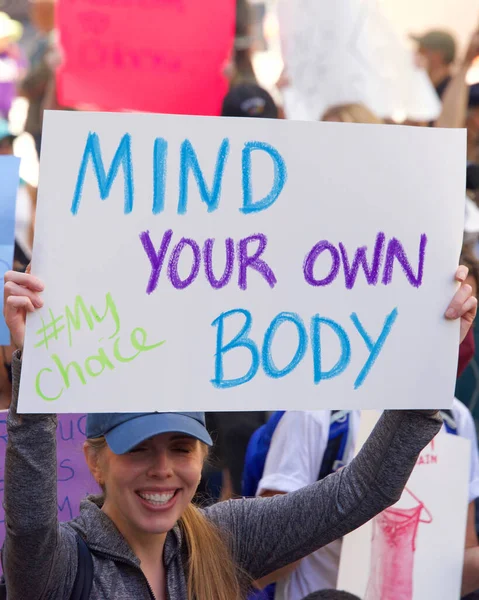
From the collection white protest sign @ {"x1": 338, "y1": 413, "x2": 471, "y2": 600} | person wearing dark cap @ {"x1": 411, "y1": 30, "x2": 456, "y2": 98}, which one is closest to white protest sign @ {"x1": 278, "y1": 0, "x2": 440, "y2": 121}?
person wearing dark cap @ {"x1": 411, "y1": 30, "x2": 456, "y2": 98}

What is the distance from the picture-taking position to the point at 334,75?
4.95 meters

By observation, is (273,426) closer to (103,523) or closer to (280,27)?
(103,523)

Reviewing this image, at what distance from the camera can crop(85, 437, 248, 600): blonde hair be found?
2264 millimetres

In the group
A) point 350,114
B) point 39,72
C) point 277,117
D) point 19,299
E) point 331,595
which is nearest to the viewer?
point 19,299

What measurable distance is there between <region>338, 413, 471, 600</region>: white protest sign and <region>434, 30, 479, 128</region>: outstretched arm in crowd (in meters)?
2.68

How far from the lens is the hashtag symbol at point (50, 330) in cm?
203

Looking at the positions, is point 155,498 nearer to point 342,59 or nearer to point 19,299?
point 19,299

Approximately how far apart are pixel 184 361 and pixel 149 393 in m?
0.09

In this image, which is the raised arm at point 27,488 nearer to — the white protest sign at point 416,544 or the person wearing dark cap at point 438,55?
the white protest sign at point 416,544

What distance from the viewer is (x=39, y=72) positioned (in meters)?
6.52

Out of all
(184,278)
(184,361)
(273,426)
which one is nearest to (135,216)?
(184,278)

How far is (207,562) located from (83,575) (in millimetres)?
284

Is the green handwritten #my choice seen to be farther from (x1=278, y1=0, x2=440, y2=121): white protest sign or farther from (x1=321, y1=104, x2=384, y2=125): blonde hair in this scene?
(x1=278, y1=0, x2=440, y2=121): white protest sign

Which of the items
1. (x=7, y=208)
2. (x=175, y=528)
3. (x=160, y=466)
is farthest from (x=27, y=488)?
(x=7, y=208)
